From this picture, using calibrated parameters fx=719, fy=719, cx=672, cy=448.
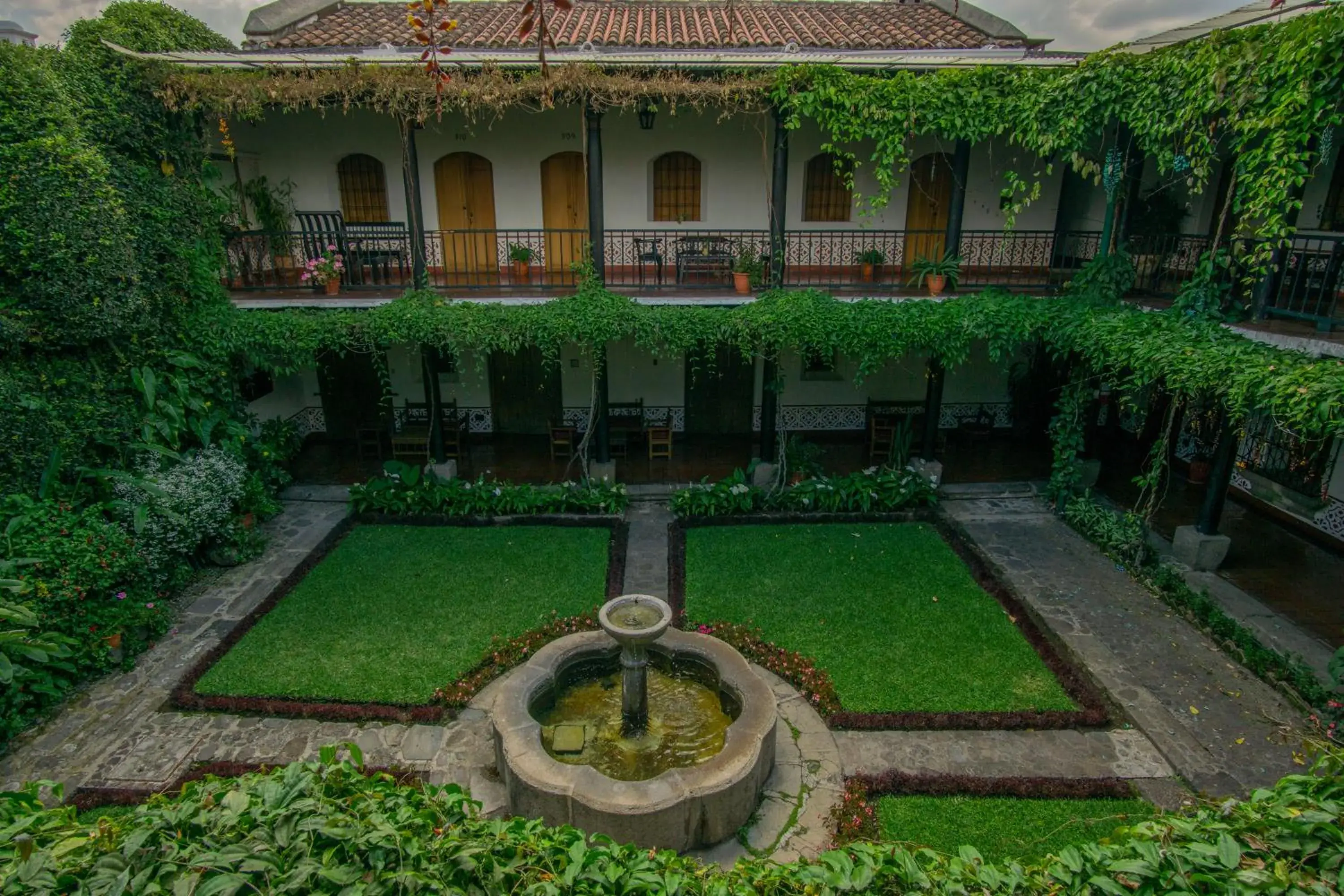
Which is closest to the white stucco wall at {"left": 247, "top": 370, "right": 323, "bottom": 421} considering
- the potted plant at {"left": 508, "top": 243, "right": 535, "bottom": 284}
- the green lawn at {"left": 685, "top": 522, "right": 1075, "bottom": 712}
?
the potted plant at {"left": 508, "top": 243, "right": 535, "bottom": 284}

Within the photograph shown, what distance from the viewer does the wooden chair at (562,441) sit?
1198cm

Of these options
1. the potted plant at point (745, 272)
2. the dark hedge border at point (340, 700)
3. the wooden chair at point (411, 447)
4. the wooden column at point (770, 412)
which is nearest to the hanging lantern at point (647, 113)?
the potted plant at point (745, 272)

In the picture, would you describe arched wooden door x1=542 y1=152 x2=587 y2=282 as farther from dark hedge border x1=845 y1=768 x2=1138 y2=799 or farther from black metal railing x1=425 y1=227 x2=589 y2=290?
dark hedge border x1=845 y1=768 x2=1138 y2=799

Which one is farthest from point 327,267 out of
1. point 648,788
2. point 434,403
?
point 648,788

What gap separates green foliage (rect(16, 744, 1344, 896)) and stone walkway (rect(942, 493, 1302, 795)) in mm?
3482

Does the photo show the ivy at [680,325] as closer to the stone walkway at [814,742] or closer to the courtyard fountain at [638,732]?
the stone walkway at [814,742]

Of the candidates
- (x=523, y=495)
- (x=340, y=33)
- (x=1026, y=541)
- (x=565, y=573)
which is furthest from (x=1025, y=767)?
(x=340, y=33)

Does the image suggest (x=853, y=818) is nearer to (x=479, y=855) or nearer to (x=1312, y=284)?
(x=479, y=855)

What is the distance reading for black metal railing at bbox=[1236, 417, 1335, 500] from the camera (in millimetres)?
9445

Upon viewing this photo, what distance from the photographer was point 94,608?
22.9ft

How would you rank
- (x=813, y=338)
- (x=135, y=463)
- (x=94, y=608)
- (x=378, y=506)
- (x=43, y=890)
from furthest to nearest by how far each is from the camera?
(x=378, y=506)
(x=813, y=338)
(x=135, y=463)
(x=94, y=608)
(x=43, y=890)

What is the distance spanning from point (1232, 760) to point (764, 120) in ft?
31.3

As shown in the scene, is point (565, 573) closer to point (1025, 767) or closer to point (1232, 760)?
point (1025, 767)

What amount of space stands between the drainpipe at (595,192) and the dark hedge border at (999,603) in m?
3.18
